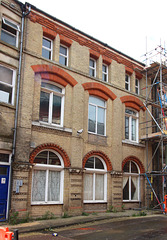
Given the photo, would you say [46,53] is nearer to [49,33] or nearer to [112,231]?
[49,33]

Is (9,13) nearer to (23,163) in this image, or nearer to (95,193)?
(23,163)

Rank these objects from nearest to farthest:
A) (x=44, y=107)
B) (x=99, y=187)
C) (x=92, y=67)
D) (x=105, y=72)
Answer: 1. (x=44, y=107)
2. (x=99, y=187)
3. (x=92, y=67)
4. (x=105, y=72)

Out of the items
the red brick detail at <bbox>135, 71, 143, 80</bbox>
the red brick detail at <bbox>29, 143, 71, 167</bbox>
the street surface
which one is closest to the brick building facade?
the red brick detail at <bbox>29, 143, 71, 167</bbox>

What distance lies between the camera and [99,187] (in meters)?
16.3

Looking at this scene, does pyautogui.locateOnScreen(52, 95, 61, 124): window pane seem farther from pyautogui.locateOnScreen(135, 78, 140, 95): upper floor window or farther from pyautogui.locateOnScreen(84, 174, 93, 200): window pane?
pyautogui.locateOnScreen(135, 78, 140, 95): upper floor window

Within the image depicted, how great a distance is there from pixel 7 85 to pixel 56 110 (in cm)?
315

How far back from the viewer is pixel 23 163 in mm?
12492

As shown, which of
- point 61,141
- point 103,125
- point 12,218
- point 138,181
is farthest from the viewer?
point 138,181

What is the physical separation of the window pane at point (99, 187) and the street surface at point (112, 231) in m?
2.71

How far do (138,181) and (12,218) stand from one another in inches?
388

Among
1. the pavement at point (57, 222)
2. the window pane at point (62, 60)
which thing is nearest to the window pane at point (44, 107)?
the window pane at point (62, 60)

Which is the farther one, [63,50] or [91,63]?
[91,63]

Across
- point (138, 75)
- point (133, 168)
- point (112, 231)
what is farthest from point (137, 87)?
point (112, 231)

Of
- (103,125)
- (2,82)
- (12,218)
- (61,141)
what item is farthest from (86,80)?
(12,218)
